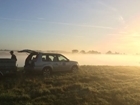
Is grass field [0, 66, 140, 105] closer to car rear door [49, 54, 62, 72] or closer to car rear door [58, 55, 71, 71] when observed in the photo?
car rear door [49, 54, 62, 72]

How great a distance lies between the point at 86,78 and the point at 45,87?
426cm

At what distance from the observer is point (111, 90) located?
48.2ft

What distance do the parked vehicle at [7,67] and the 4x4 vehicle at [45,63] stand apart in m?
1.78

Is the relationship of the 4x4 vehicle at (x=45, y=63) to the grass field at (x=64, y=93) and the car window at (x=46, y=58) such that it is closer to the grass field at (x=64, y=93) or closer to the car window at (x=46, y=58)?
the car window at (x=46, y=58)

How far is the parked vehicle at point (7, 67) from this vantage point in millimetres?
16484

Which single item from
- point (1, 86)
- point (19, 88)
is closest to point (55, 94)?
point (19, 88)

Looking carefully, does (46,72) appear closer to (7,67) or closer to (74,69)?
(74,69)

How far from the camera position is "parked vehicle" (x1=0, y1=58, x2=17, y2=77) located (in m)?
16.5

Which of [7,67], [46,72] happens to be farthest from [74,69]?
[7,67]

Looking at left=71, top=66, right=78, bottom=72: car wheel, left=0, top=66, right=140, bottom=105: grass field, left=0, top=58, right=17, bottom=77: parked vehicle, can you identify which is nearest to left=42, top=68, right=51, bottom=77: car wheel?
left=0, top=66, right=140, bottom=105: grass field

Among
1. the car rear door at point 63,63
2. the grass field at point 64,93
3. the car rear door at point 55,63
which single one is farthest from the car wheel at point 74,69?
the grass field at point 64,93

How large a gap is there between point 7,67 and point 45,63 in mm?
3245

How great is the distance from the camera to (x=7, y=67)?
55.0 ft

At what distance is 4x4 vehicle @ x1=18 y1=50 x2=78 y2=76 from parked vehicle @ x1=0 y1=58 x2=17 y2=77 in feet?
5.83
